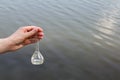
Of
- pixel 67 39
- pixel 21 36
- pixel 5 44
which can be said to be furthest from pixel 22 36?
pixel 67 39

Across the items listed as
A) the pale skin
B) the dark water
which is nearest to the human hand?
the pale skin

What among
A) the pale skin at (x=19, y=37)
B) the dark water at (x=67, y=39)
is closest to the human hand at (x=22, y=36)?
the pale skin at (x=19, y=37)

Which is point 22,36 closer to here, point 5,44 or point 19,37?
point 19,37

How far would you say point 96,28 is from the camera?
10867 millimetres

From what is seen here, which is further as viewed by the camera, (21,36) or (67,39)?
(67,39)

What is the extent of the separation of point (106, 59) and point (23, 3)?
6821 millimetres

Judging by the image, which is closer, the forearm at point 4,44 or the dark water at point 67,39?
the forearm at point 4,44

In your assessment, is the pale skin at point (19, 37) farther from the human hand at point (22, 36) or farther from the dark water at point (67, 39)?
the dark water at point (67, 39)

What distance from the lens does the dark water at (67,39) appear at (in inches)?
293

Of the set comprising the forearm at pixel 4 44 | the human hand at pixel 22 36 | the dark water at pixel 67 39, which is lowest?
the dark water at pixel 67 39

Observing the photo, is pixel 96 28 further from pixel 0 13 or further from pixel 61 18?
pixel 0 13

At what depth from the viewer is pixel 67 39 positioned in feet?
31.1

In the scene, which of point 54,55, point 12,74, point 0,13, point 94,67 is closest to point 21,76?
point 12,74

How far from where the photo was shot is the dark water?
743 cm
